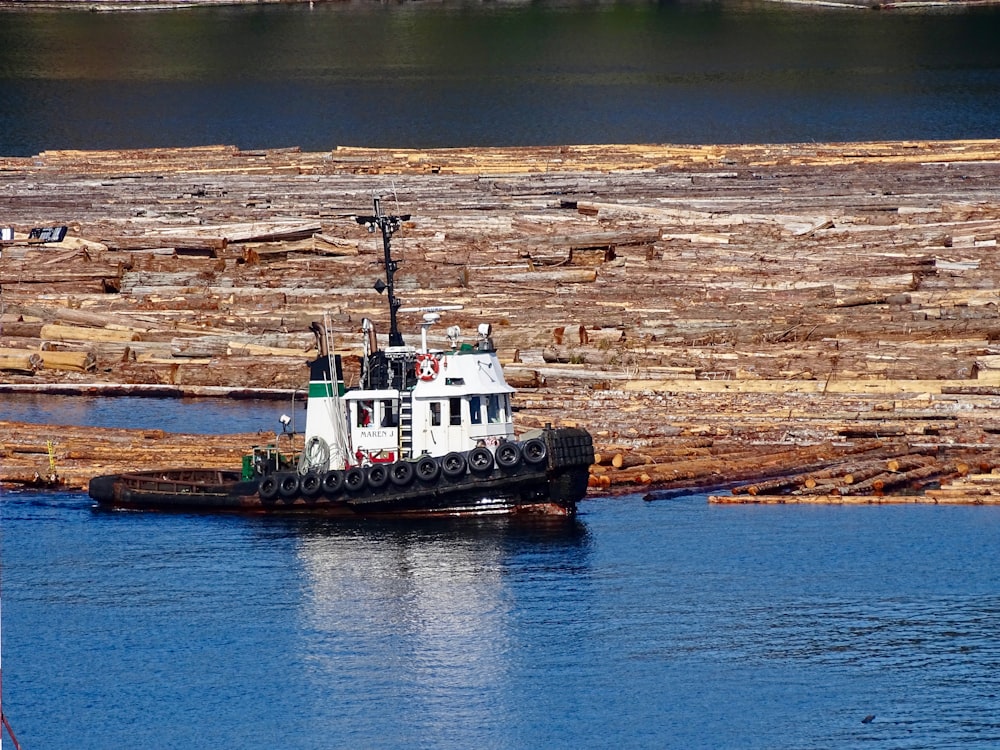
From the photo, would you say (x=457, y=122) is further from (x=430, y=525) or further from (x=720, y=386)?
(x=430, y=525)

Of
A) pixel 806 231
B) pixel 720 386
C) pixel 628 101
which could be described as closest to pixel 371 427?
pixel 720 386

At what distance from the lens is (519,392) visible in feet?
143

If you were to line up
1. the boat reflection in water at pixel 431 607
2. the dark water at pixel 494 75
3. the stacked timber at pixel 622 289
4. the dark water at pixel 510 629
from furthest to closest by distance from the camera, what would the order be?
the dark water at pixel 494 75, the stacked timber at pixel 622 289, the boat reflection in water at pixel 431 607, the dark water at pixel 510 629

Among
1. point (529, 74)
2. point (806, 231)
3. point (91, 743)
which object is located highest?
point (529, 74)

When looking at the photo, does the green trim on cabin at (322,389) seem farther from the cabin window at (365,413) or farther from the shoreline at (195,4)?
the shoreline at (195,4)

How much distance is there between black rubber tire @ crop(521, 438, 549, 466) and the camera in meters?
34.4

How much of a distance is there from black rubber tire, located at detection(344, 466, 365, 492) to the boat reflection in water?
0.80 meters

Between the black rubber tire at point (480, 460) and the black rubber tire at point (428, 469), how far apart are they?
679 mm

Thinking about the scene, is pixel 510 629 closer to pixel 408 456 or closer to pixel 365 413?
pixel 408 456

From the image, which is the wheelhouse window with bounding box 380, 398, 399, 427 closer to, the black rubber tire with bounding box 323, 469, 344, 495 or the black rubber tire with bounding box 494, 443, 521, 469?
the black rubber tire with bounding box 323, 469, 344, 495

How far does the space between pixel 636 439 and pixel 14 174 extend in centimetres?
3777

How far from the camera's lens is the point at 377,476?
35.2 m

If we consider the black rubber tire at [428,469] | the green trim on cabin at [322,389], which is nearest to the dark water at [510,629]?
the black rubber tire at [428,469]

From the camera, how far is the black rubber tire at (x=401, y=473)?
35.0m
